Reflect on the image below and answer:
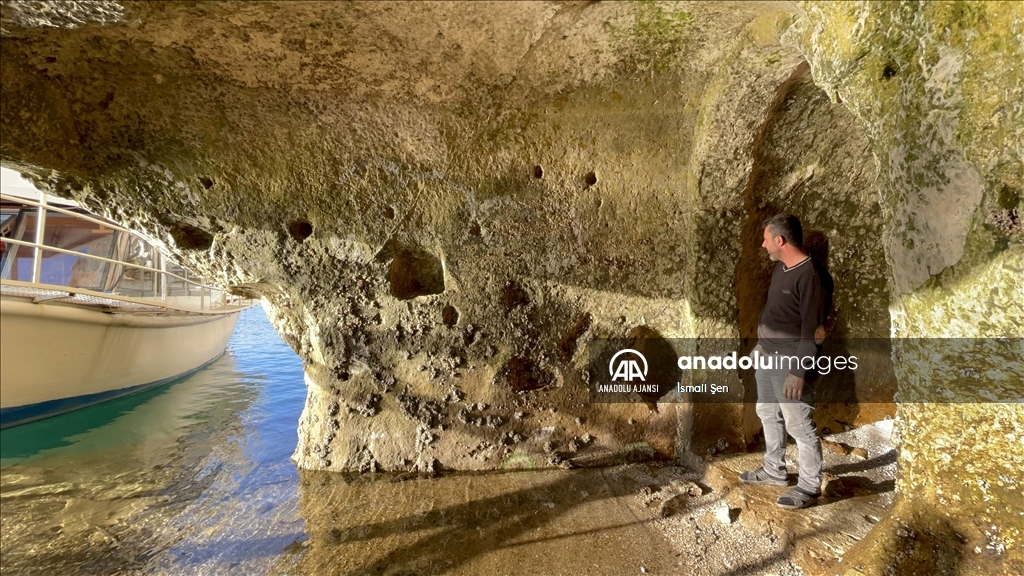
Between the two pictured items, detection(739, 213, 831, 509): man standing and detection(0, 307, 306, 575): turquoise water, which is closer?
detection(739, 213, 831, 509): man standing

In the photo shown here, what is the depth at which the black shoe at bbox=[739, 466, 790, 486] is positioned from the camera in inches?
92.5

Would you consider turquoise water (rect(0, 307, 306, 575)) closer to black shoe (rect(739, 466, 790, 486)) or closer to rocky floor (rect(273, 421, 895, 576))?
rocky floor (rect(273, 421, 895, 576))

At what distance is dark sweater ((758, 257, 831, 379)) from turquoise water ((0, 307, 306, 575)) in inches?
105

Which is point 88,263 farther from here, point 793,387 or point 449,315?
point 793,387

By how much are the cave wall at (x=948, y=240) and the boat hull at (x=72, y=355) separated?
282 inches

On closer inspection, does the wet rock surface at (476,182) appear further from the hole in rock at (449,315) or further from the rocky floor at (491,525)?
the rocky floor at (491,525)

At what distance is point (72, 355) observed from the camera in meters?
5.29

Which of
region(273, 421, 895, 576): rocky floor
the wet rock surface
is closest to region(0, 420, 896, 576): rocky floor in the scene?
region(273, 421, 895, 576): rocky floor

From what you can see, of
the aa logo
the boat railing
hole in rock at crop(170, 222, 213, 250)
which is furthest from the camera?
the boat railing

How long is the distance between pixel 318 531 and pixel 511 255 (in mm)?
1911

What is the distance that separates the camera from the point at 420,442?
2.91 m

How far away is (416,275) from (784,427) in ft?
7.93

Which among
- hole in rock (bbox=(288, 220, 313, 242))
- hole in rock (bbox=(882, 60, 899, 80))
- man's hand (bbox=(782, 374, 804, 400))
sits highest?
hole in rock (bbox=(882, 60, 899, 80))

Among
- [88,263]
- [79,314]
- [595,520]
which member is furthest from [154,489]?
[88,263]
